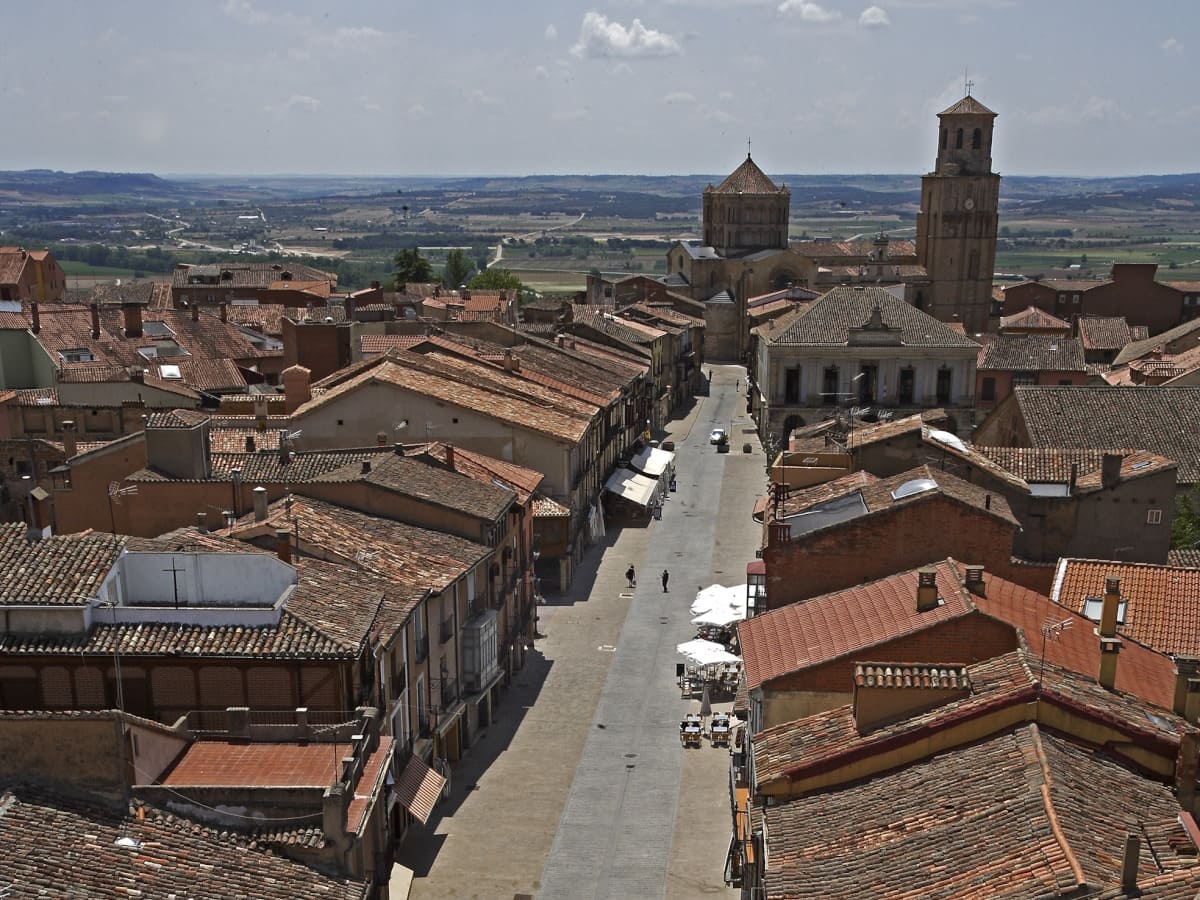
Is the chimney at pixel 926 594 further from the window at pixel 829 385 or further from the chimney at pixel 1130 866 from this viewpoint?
the window at pixel 829 385

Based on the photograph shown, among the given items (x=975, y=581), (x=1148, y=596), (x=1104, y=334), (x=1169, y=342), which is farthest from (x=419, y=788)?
(x=1104, y=334)

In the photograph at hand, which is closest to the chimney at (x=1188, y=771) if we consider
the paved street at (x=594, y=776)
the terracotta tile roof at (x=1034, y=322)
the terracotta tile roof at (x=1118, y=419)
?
the paved street at (x=594, y=776)

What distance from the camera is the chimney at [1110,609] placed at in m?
29.1

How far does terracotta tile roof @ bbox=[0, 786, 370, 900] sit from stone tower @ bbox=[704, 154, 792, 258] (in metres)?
119

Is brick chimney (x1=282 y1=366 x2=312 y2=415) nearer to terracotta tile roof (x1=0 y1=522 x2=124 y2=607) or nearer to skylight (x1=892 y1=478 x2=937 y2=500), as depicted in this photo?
terracotta tile roof (x1=0 y1=522 x2=124 y2=607)

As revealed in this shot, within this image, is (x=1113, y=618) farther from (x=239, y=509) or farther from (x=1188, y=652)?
(x=239, y=509)

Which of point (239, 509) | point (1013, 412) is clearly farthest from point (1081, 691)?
point (1013, 412)

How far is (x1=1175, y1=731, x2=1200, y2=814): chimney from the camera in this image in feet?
72.5

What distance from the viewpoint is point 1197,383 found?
68625mm

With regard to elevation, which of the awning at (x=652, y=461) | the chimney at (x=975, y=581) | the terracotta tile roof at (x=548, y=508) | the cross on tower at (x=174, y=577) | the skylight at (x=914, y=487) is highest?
→ the skylight at (x=914, y=487)

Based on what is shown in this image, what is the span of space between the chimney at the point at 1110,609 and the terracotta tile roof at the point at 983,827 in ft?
21.7

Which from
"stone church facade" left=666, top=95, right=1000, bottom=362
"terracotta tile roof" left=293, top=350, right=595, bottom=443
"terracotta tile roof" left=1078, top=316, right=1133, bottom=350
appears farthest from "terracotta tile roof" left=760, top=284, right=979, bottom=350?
"stone church facade" left=666, top=95, right=1000, bottom=362

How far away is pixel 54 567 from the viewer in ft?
87.1

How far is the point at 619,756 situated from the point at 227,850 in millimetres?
17605
